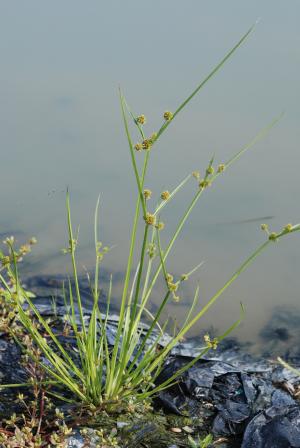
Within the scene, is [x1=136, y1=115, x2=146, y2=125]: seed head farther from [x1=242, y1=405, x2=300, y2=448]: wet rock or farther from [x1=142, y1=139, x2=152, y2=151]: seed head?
[x1=242, y1=405, x2=300, y2=448]: wet rock

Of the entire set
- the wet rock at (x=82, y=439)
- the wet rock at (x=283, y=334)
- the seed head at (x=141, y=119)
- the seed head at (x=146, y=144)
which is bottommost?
the wet rock at (x=82, y=439)

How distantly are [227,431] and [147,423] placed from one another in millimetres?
279

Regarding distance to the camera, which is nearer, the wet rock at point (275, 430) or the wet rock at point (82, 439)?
the wet rock at point (82, 439)

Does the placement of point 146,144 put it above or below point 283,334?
above

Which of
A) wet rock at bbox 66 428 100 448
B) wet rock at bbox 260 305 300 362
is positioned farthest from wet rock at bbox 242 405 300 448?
wet rock at bbox 260 305 300 362

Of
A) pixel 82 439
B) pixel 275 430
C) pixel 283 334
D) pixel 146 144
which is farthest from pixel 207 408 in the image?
pixel 146 144

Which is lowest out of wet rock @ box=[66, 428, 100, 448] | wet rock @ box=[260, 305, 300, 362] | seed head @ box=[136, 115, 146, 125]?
wet rock @ box=[66, 428, 100, 448]

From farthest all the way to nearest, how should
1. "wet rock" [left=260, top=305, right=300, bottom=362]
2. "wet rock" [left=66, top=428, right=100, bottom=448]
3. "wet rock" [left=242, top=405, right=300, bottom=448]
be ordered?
"wet rock" [left=260, top=305, right=300, bottom=362] < "wet rock" [left=242, top=405, right=300, bottom=448] < "wet rock" [left=66, top=428, right=100, bottom=448]

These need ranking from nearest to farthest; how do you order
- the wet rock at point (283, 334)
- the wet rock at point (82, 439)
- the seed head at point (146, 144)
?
the seed head at point (146, 144) → the wet rock at point (82, 439) → the wet rock at point (283, 334)

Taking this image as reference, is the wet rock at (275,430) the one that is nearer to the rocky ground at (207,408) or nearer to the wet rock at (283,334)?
the rocky ground at (207,408)

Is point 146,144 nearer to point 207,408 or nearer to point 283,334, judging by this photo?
point 207,408

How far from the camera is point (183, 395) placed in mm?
2219

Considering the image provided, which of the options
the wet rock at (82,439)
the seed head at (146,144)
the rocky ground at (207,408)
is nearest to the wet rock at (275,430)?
the rocky ground at (207,408)

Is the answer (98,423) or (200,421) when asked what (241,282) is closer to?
(200,421)
